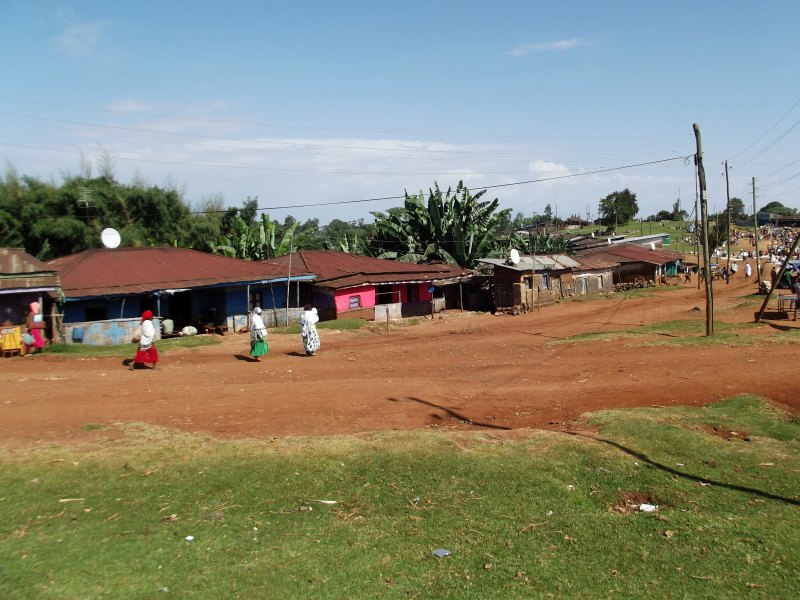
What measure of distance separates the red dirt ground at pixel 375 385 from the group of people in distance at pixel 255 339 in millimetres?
412

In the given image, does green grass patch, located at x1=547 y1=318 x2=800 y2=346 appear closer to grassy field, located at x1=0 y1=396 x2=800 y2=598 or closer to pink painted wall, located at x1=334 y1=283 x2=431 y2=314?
grassy field, located at x1=0 y1=396 x2=800 y2=598

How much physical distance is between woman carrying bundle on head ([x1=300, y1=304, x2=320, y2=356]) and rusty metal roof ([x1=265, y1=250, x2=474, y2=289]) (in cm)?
1041

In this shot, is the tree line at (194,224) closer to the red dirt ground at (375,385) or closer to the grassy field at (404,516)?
the red dirt ground at (375,385)

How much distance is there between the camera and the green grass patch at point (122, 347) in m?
19.9

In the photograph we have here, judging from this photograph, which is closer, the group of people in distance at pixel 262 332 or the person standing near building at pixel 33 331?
the person standing near building at pixel 33 331

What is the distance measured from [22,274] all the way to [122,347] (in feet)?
13.1

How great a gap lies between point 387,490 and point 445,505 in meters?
0.87

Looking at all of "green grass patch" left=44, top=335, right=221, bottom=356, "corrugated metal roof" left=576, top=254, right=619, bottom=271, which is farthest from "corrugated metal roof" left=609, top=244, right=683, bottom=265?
"green grass patch" left=44, top=335, right=221, bottom=356

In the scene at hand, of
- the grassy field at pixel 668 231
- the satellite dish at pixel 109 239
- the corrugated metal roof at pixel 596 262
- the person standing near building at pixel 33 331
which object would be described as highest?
the grassy field at pixel 668 231

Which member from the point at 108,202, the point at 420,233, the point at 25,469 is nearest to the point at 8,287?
the point at 25,469

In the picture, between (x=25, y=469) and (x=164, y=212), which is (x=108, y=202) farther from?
(x=25, y=469)

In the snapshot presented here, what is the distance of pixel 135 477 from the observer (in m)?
8.57

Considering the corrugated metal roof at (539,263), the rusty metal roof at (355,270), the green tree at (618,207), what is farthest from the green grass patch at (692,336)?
the green tree at (618,207)

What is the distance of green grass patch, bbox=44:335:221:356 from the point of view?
19.9 m
